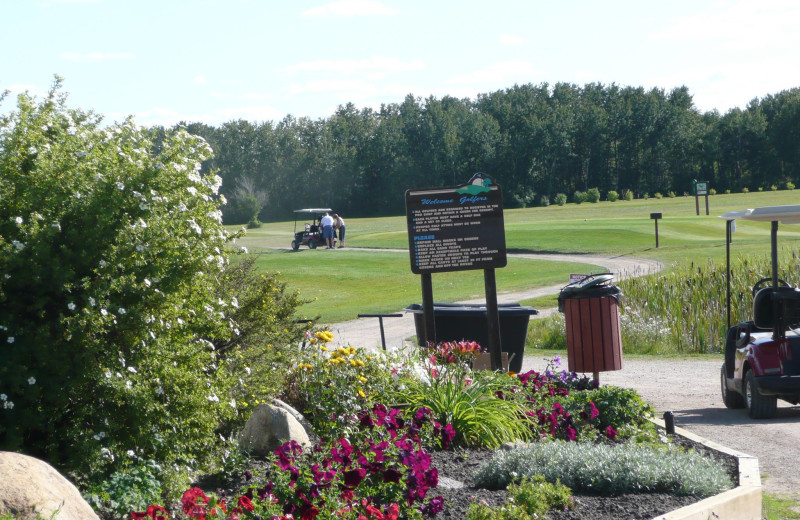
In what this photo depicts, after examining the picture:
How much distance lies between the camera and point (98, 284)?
5.02 m

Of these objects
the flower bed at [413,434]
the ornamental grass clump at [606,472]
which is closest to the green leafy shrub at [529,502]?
the flower bed at [413,434]

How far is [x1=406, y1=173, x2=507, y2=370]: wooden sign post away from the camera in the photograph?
32.9 feet

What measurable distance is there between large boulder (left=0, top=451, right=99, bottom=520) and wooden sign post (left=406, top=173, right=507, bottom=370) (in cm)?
618

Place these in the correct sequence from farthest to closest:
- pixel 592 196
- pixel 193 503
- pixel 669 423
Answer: pixel 592 196 → pixel 669 423 → pixel 193 503

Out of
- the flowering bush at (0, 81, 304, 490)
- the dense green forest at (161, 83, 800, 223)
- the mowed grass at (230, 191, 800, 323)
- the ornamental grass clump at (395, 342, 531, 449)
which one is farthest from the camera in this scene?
the dense green forest at (161, 83, 800, 223)

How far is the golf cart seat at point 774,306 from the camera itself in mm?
9016

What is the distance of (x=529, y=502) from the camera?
193 inches

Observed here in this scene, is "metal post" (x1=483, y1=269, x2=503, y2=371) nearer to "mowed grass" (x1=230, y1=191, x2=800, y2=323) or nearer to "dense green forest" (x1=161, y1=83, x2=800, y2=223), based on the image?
"mowed grass" (x1=230, y1=191, x2=800, y2=323)

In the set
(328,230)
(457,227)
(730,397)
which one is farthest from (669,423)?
(328,230)

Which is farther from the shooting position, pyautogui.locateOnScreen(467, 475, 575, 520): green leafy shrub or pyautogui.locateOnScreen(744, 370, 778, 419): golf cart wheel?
pyautogui.locateOnScreen(744, 370, 778, 419): golf cart wheel

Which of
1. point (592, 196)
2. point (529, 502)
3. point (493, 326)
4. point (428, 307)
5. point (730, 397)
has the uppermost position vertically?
point (592, 196)

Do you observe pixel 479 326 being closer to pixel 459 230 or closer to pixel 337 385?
pixel 459 230

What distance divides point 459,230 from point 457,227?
0.14ft

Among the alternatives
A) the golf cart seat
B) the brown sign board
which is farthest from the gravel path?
the brown sign board
